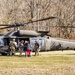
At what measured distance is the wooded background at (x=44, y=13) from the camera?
4959 cm

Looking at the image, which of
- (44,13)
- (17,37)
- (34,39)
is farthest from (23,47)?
(44,13)

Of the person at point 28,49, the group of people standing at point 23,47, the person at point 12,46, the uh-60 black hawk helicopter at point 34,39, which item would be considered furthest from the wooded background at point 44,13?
the person at point 12,46

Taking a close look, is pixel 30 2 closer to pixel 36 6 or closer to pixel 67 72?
pixel 36 6

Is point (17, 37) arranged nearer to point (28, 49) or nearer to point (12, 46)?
point (12, 46)

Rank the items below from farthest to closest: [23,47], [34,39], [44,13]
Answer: [44,13], [34,39], [23,47]

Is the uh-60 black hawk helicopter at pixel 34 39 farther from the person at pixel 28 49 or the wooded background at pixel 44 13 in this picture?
the wooded background at pixel 44 13

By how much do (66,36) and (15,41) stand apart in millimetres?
25313

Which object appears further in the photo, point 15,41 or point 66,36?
point 66,36

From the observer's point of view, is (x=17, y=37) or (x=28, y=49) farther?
(x=17, y=37)

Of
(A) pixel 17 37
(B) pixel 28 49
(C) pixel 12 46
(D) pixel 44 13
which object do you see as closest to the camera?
(B) pixel 28 49

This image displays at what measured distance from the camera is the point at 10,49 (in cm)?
2262

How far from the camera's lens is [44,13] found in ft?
173

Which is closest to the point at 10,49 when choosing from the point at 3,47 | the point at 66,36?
the point at 3,47

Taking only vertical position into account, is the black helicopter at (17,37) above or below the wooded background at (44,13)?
below
